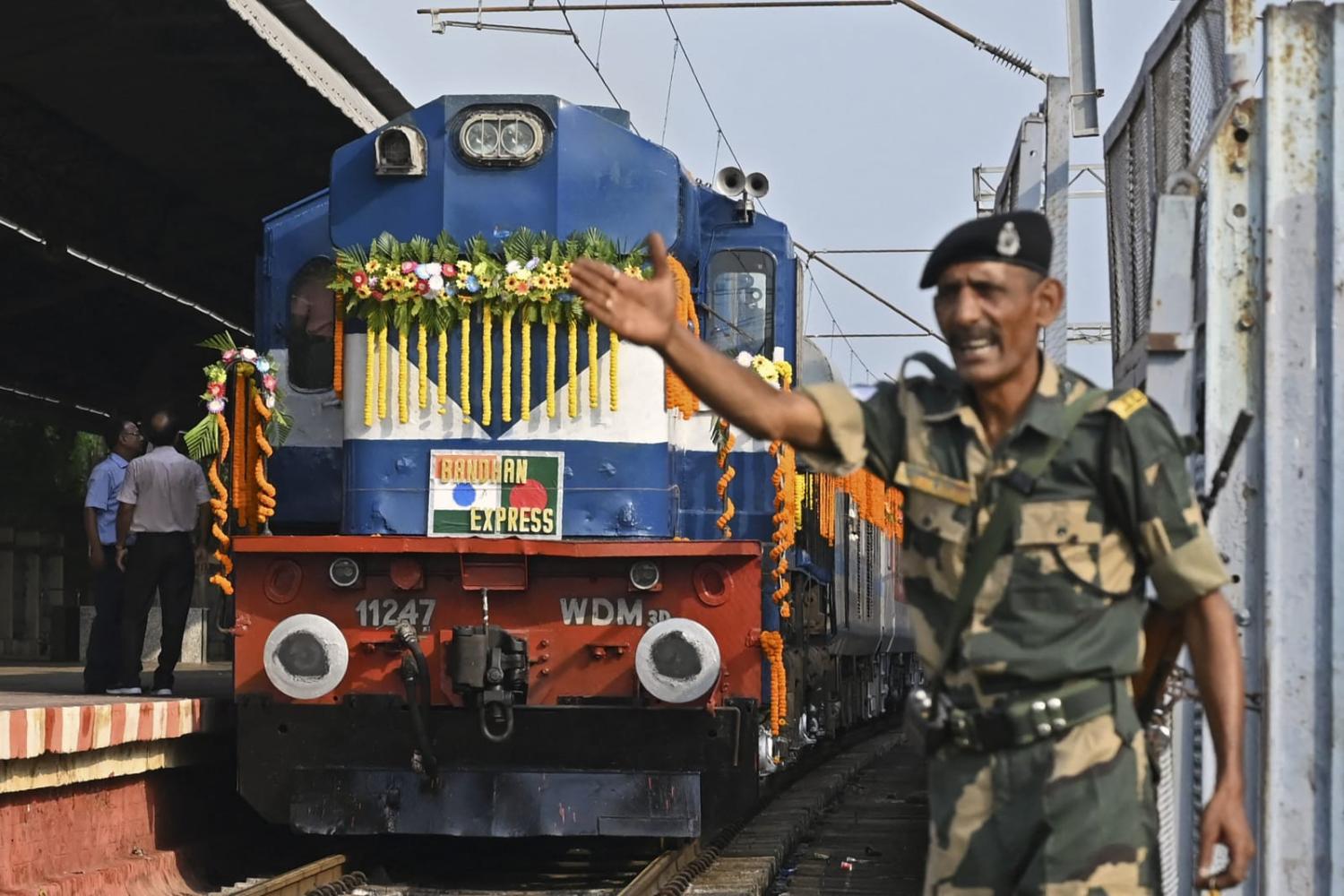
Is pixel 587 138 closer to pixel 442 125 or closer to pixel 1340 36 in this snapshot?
pixel 442 125

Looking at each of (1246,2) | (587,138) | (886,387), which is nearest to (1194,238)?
(1246,2)

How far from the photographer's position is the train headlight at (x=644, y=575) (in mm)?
9633

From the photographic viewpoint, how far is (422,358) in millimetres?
10164

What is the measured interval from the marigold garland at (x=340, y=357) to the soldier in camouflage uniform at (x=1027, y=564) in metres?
6.69

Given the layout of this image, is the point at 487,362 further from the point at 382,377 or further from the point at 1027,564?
the point at 1027,564

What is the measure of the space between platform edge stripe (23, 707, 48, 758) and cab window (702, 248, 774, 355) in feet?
13.7

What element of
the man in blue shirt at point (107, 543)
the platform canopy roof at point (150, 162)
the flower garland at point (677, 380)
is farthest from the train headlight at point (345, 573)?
the platform canopy roof at point (150, 162)

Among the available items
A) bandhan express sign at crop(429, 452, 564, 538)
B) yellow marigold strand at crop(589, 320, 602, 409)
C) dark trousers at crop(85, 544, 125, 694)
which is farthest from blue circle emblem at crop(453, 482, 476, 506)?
dark trousers at crop(85, 544, 125, 694)

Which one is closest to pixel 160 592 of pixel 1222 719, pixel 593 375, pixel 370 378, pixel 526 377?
pixel 370 378

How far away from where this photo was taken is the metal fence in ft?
18.2

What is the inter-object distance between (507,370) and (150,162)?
900 cm

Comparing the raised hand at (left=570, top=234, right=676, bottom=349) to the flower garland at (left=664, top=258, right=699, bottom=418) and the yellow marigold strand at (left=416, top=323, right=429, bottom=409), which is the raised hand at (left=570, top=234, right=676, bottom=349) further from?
the yellow marigold strand at (left=416, top=323, right=429, bottom=409)

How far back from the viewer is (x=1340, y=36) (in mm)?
5121

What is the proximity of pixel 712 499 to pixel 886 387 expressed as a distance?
6.94 metres
